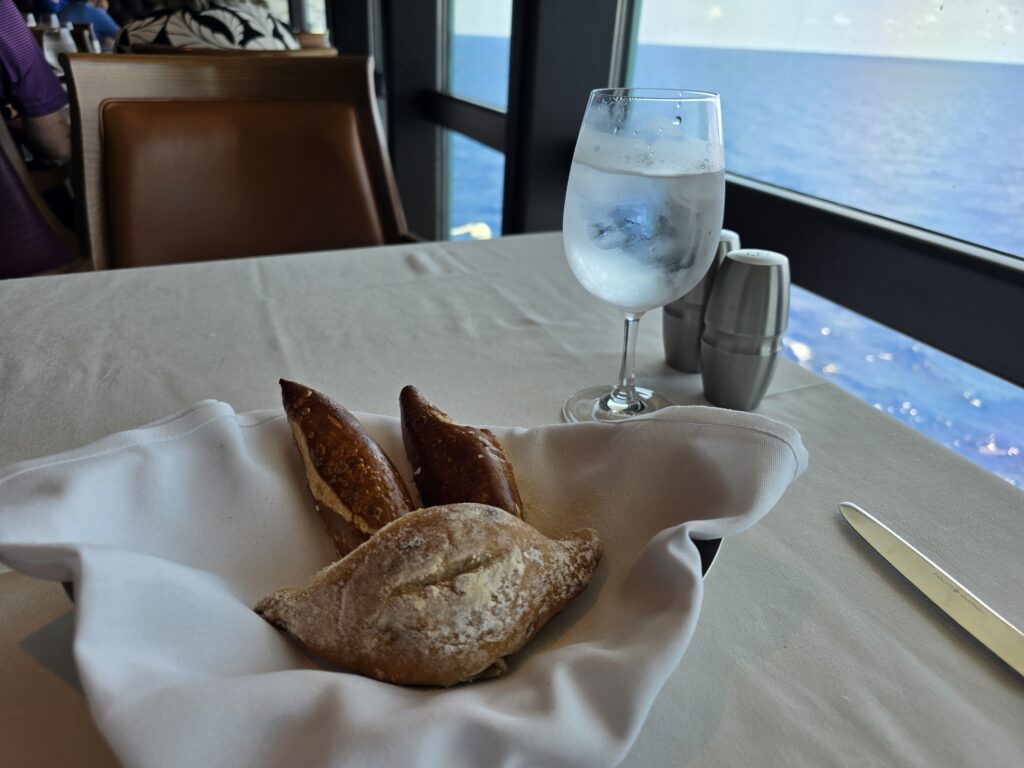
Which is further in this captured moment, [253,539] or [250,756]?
[253,539]

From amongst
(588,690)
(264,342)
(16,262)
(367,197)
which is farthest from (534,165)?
(588,690)

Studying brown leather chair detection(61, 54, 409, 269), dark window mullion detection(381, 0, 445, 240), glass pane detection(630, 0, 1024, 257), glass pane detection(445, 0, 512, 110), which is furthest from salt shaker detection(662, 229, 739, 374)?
dark window mullion detection(381, 0, 445, 240)

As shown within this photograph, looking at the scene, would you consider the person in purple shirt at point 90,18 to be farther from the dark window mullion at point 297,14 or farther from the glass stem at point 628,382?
the glass stem at point 628,382

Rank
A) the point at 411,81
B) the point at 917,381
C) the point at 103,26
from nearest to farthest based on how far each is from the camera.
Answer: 1. the point at 917,381
2. the point at 411,81
3. the point at 103,26

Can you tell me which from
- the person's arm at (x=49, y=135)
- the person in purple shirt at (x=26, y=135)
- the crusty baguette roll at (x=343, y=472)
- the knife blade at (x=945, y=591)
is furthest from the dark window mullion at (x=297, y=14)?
the knife blade at (x=945, y=591)

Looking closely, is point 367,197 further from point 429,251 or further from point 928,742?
point 928,742

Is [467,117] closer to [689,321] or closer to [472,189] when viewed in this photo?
[472,189]

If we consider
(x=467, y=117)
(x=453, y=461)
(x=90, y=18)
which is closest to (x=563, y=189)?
(x=467, y=117)
